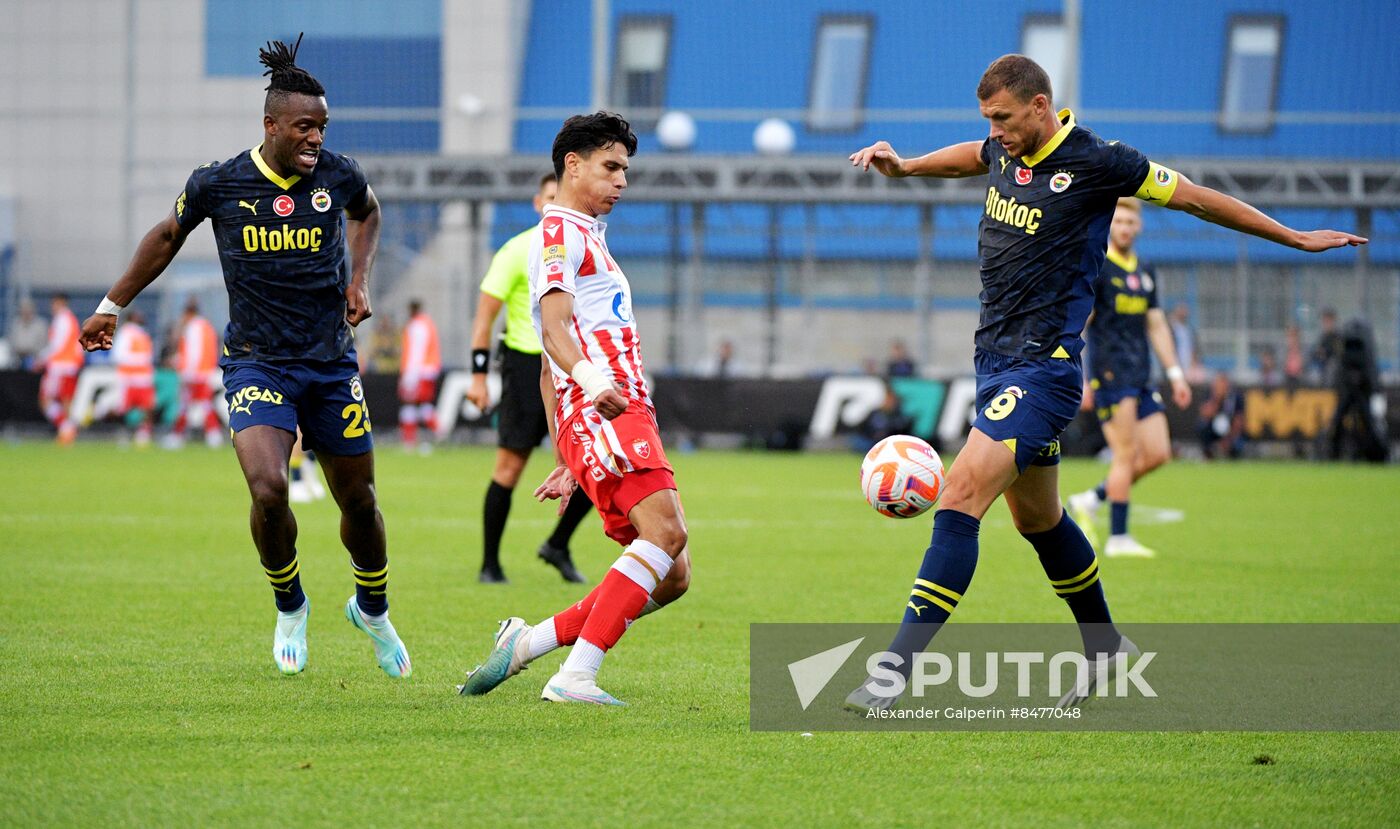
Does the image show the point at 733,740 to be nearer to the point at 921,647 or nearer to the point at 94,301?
the point at 921,647

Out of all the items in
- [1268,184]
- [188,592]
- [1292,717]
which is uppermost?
[1268,184]

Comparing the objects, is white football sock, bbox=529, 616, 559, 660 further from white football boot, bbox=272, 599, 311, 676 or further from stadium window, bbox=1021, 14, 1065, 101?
stadium window, bbox=1021, 14, 1065, 101

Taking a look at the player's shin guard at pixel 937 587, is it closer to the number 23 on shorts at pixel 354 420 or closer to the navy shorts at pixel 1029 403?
the navy shorts at pixel 1029 403

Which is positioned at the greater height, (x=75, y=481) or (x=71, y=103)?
(x=71, y=103)

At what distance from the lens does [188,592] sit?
877cm

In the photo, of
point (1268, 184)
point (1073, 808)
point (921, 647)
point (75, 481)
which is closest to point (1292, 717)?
point (921, 647)

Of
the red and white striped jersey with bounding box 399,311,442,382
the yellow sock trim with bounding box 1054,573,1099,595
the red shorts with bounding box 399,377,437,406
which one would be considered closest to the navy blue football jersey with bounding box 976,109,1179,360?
the yellow sock trim with bounding box 1054,573,1099,595

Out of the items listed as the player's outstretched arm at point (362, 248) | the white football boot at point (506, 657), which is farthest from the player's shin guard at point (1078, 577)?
the player's outstretched arm at point (362, 248)

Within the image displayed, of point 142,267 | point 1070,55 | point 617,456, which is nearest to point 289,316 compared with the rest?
point 142,267

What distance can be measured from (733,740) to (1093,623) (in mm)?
1674

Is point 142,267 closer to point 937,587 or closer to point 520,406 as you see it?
point 937,587

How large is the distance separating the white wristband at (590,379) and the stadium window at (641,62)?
89.0ft

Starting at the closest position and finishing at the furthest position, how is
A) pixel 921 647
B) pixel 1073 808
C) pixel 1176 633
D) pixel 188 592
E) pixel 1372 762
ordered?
1. pixel 1073 808
2. pixel 1372 762
3. pixel 921 647
4. pixel 1176 633
5. pixel 188 592

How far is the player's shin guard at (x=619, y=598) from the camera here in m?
5.56
